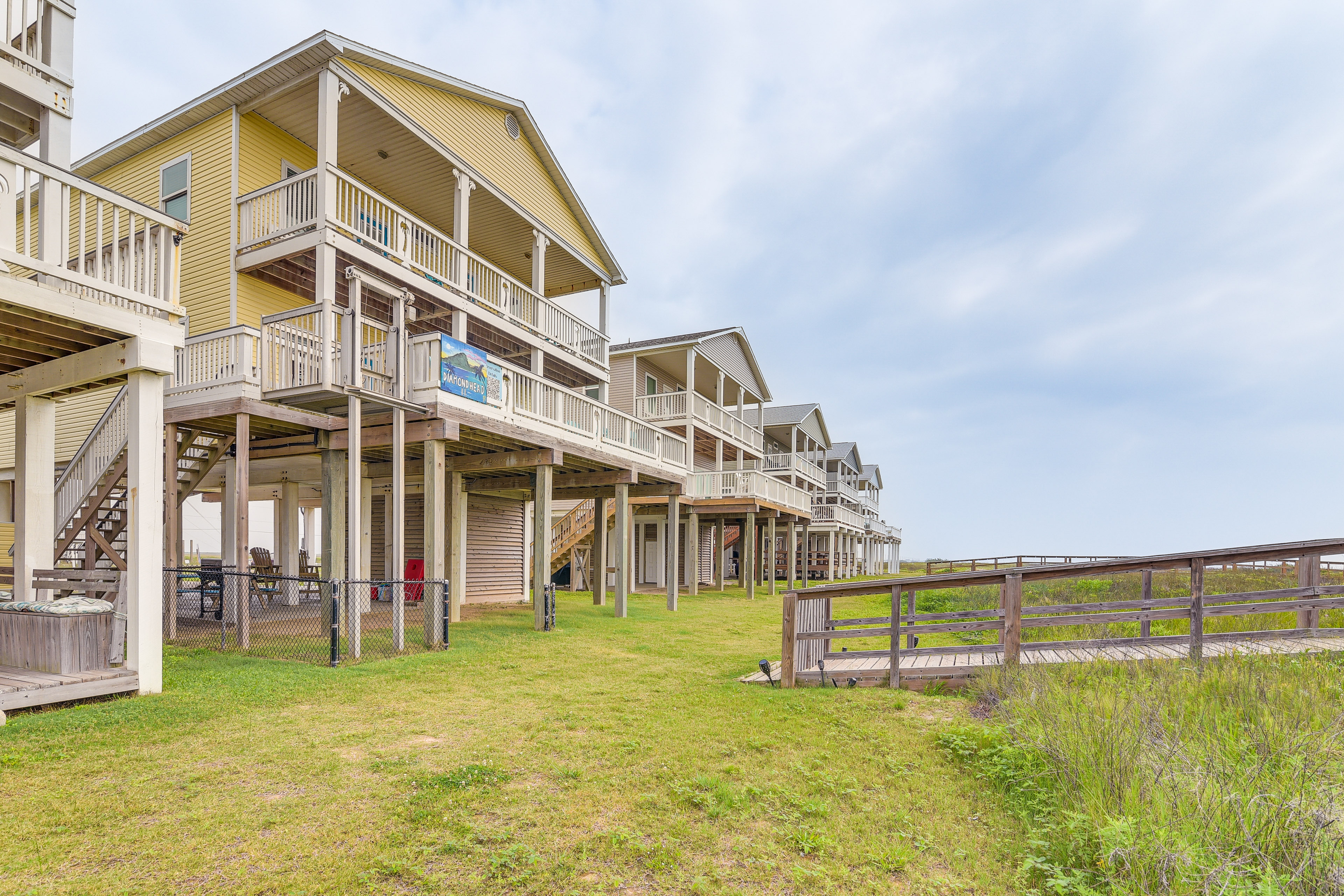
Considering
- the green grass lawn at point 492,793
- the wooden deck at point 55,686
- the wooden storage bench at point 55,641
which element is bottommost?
the green grass lawn at point 492,793

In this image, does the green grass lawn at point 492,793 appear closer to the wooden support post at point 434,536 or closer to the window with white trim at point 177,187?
the wooden support post at point 434,536

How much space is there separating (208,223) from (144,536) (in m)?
8.46

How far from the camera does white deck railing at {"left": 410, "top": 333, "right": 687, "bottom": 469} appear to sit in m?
11.0

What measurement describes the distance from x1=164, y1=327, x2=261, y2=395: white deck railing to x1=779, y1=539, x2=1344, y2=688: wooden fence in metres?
8.41

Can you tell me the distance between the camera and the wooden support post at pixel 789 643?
8.15m

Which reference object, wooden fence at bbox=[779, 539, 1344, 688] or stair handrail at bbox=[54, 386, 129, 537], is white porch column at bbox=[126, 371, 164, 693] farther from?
wooden fence at bbox=[779, 539, 1344, 688]

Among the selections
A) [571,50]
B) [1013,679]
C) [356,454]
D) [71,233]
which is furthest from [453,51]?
[1013,679]

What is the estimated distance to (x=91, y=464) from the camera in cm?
1138

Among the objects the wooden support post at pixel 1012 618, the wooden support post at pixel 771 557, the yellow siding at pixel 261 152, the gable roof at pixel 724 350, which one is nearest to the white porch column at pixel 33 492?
the yellow siding at pixel 261 152

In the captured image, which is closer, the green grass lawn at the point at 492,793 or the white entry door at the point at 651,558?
the green grass lawn at the point at 492,793

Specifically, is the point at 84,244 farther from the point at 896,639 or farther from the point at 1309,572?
the point at 1309,572

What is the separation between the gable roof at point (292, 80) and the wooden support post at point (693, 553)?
12042 millimetres

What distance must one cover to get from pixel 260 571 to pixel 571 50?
65.6 feet

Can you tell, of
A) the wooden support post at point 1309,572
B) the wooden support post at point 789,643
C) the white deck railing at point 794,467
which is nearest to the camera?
the wooden support post at point 789,643
